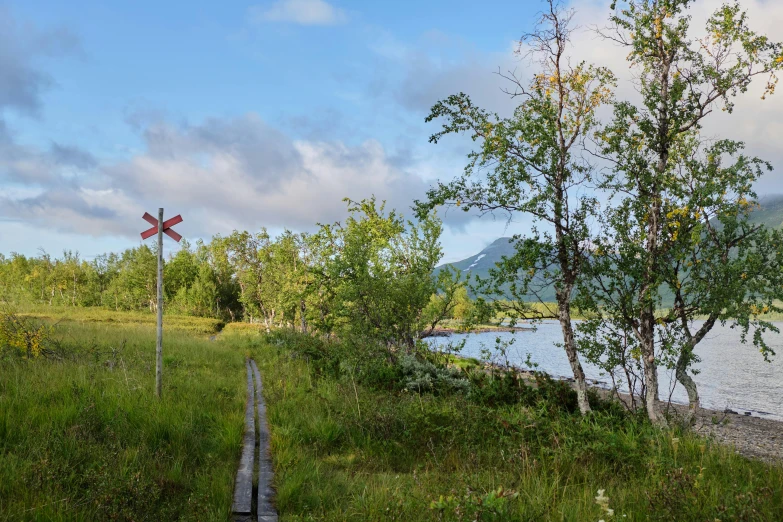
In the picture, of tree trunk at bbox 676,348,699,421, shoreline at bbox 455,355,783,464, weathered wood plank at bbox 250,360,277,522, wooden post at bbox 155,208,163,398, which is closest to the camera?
weathered wood plank at bbox 250,360,277,522

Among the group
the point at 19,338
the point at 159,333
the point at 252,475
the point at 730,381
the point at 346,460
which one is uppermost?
the point at 159,333

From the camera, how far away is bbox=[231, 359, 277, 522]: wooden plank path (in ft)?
17.4

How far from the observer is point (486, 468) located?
671 cm

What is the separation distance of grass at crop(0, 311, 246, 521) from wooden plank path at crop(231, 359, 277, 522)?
0.15 m

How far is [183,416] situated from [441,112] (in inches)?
319

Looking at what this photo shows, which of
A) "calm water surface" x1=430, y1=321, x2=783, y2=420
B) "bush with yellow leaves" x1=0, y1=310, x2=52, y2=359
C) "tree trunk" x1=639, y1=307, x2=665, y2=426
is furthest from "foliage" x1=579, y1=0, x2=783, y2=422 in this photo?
"bush with yellow leaves" x1=0, y1=310, x2=52, y2=359

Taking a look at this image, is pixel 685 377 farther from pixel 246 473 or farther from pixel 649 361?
pixel 246 473

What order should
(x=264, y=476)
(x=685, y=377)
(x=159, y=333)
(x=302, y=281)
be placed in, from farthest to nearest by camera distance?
(x=302, y=281), (x=685, y=377), (x=159, y=333), (x=264, y=476)

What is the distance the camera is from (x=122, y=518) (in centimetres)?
480

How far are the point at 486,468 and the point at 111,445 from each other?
5.15 m

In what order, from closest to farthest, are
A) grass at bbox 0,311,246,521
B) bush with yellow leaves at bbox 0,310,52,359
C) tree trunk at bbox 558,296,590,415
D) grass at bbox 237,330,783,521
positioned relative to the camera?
grass at bbox 237,330,783,521
grass at bbox 0,311,246,521
tree trunk at bbox 558,296,590,415
bush with yellow leaves at bbox 0,310,52,359

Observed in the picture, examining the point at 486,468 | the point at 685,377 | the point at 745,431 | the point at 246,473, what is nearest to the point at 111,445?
the point at 246,473

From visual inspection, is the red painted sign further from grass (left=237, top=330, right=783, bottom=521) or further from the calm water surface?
the calm water surface

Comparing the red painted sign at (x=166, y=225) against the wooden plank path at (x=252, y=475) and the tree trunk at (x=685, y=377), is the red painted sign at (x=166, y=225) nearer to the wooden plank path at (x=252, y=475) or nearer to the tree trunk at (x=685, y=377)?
the wooden plank path at (x=252, y=475)
